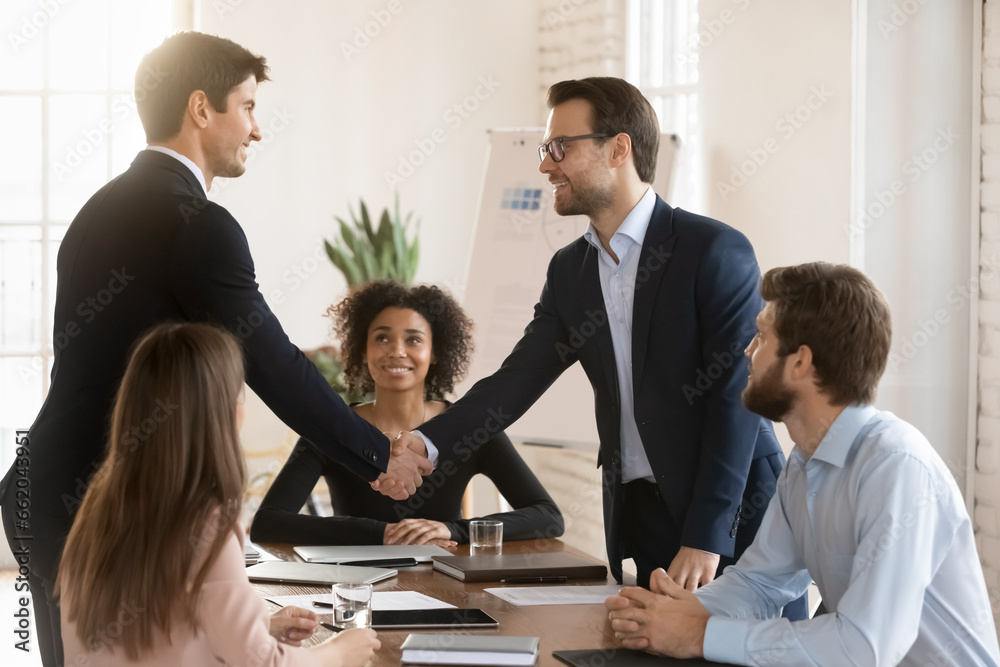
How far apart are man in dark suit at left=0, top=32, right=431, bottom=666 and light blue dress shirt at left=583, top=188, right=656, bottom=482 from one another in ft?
2.40

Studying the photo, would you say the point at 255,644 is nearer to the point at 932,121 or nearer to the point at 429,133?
the point at 932,121

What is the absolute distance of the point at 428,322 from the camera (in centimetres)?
329

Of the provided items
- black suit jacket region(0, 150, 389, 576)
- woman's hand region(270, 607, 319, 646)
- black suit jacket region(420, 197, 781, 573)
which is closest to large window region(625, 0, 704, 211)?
black suit jacket region(420, 197, 781, 573)

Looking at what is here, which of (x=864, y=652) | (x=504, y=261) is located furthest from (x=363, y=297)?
(x=864, y=652)

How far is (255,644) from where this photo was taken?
1307 millimetres

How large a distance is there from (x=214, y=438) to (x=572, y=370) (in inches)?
121

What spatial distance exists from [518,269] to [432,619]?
2.86 meters

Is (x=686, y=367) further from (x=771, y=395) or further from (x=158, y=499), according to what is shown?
(x=158, y=499)

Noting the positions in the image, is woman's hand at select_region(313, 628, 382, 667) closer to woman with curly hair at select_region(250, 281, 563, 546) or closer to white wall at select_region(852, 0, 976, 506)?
woman with curly hair at select_region(250, 281, 563, 546)

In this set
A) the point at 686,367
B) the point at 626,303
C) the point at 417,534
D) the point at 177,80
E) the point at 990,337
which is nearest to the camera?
the point at 177,80

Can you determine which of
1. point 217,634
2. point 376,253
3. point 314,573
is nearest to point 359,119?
point 376,253

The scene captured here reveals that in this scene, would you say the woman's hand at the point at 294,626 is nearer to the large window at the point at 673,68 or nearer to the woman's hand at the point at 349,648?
the woman's hand at the point at 349,648

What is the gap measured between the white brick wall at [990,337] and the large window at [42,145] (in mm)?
3785

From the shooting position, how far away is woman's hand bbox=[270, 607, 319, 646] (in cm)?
156
